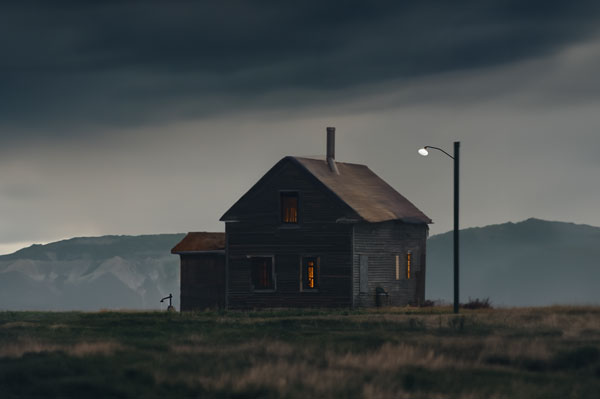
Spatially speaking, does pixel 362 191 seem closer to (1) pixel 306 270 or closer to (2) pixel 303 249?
(2) pixel 303 249

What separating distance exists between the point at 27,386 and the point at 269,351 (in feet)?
22.8

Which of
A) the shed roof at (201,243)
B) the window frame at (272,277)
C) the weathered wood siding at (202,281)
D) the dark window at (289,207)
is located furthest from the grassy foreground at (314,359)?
the shed roof at (201,243)

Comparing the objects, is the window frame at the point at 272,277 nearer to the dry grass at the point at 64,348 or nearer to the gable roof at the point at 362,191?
the gable roof at the point at 362,191

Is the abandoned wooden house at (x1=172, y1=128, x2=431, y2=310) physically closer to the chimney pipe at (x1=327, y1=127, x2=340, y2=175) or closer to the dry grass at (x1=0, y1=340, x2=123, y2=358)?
the chimney pipe at (x1=327, y1=127, x2=340, y2=175)

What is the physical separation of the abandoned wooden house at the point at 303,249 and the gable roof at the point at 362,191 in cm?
9

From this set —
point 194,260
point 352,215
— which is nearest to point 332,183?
point 352,215

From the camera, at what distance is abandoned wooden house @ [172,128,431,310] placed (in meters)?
51.2

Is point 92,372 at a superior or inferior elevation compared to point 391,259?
inferior

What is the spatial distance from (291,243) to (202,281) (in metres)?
6.18

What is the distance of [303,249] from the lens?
170 feet

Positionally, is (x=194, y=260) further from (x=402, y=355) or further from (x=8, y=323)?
(x=402, y=355)

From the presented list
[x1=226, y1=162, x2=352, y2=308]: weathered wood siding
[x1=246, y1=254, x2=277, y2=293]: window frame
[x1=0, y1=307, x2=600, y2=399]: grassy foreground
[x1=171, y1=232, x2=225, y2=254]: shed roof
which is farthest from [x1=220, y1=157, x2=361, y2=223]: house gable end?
[x1=0, y1=307, x2=600, y2=399]: grassy foreground

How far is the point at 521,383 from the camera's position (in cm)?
2192

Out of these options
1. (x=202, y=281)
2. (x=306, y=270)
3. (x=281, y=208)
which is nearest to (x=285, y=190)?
(x=281, y=208)
